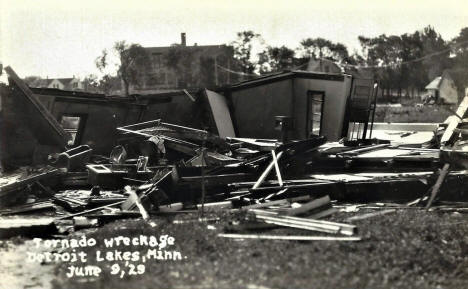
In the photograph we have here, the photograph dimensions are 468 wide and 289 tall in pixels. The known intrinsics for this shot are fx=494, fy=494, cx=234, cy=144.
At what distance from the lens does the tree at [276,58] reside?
6625cm

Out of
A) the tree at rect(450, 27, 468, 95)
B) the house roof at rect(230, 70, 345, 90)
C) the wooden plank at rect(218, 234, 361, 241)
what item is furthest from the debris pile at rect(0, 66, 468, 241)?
the tree at rect(450, 27, 468, 95)

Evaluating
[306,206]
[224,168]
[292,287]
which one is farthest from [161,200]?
[292,287]

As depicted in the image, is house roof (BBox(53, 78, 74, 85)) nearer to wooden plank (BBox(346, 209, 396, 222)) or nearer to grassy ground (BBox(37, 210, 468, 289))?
Answer: wooden plank (BBox(346, 209, 396, 222))

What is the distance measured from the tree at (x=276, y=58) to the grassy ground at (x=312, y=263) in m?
60.3

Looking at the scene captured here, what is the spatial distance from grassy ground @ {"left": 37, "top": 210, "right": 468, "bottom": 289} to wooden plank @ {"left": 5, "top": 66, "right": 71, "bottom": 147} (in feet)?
30.0

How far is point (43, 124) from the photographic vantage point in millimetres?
15492

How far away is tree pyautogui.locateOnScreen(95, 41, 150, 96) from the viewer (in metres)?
61.1

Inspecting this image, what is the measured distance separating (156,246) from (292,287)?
86.5 inches

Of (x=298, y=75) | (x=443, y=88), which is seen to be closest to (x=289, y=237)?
(x=298, y=75)

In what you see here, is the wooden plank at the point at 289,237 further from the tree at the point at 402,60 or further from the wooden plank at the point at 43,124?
the tree at the point at 402,60

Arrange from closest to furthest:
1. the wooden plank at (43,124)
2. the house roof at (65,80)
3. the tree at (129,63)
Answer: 1. the wooden plank at (43,124)
2. the tree at (129,63)
3. the house roof at (65,80)

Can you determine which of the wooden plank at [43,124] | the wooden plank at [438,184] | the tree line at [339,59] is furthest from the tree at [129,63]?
the wooden plank at [438,184]

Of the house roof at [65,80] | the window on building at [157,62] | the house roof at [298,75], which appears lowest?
the house roof at [65,80]

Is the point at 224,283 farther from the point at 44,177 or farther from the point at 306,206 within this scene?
the point at 44,177
